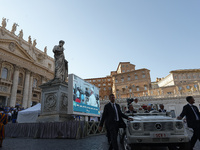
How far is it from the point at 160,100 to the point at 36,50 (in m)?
37.3

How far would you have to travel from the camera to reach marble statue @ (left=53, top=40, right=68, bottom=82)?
961 centimetres

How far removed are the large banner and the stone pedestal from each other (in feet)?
2.15

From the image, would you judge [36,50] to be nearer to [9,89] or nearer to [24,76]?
[24,76]

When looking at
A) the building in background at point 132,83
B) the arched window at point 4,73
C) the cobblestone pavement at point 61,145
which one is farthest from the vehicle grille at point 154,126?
the building in background at point 132,83

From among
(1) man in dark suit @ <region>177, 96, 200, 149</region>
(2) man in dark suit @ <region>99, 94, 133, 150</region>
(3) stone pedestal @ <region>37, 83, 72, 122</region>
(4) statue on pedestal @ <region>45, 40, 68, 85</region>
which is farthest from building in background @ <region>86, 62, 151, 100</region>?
(2) man in dark suit @ <region>99, 94, 133, 150</region>

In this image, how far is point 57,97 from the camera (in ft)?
28.3

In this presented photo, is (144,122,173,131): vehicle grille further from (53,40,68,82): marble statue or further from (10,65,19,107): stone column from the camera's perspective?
(10,65,19,107): stone column

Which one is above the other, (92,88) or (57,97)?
(92,88)

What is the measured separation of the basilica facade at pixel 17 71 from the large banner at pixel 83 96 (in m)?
24.9

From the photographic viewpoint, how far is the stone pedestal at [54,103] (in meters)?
8.45

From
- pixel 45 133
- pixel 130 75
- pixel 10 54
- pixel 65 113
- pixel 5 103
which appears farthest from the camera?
pixel 130 75

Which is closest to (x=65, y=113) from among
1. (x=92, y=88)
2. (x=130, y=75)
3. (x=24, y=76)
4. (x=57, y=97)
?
(x=57, y=97)

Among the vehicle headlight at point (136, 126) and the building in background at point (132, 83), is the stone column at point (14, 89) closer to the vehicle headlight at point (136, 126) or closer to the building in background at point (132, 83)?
the vehicle headlight at point (136, 126)

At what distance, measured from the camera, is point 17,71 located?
33.4 metres
